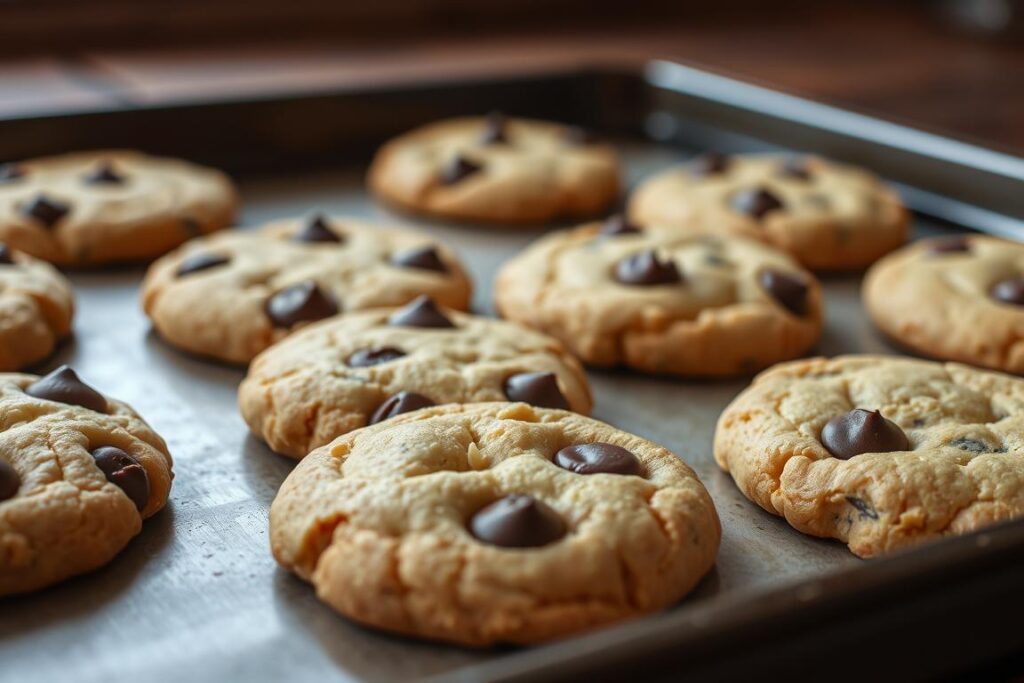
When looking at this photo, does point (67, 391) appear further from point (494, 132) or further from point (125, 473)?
point (494, 132)

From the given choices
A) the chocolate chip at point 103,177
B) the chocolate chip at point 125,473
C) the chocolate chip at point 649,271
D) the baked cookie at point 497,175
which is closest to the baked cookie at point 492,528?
the chocolate chip at point 125,473

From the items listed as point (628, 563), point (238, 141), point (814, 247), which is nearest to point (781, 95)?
point (814, 247)

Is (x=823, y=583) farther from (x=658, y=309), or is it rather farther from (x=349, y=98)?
(x=349, y=98)

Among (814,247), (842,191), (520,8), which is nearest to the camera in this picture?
(814,247)

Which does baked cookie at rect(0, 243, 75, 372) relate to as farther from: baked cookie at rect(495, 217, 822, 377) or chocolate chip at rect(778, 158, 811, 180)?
chocolate chip at rect(778, 158, 811, 180)

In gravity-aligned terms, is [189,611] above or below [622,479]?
below

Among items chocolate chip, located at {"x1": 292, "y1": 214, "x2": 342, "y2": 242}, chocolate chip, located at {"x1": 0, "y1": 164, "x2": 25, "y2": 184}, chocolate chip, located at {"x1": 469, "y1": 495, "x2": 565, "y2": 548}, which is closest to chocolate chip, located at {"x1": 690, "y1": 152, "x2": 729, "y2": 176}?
chocolate chip, located at {"x1": 292, "y1": 214, "x2": 342, "y2": 242}
